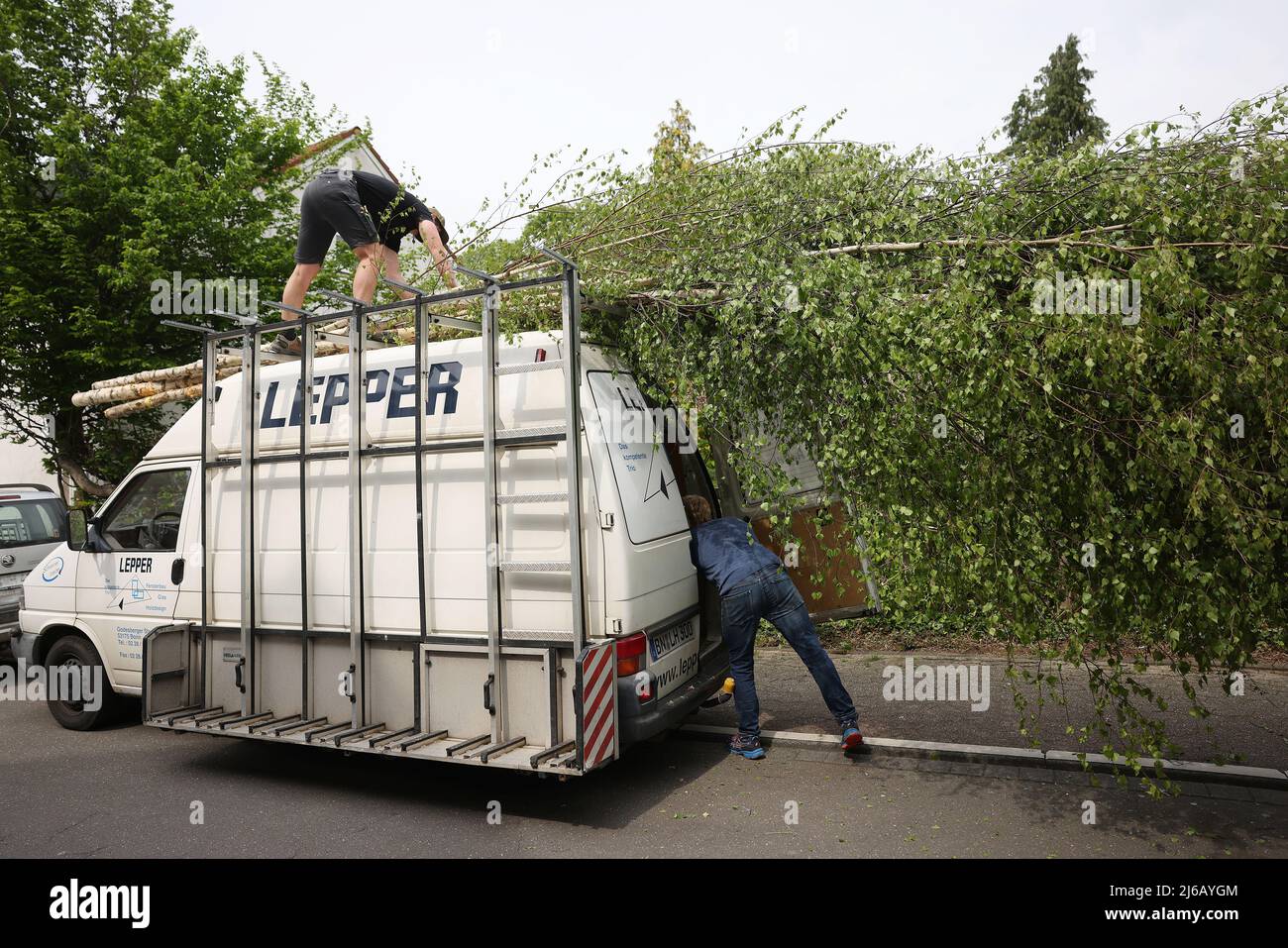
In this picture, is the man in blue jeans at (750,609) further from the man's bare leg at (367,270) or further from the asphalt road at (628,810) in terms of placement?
the man's bare leg at (367,270)

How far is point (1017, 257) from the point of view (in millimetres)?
3971

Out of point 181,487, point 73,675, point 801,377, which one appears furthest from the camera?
point 73,675

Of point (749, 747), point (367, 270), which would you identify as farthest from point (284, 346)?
point (749, 747)

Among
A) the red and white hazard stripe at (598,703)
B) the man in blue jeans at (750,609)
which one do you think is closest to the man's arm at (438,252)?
the man in blue jeans at (750,609)

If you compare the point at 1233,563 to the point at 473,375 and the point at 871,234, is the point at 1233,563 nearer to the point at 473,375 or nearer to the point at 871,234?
the point at 871,234

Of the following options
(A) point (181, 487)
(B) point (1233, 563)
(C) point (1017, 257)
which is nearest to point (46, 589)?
(A) point (181, 487)

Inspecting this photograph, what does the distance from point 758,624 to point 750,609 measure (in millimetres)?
Result: 167

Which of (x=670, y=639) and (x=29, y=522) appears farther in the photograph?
(x=29, y=522)

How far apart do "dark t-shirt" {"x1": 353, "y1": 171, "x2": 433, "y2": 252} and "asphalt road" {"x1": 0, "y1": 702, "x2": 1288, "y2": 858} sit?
399 cm

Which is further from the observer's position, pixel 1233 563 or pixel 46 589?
pixel 46 589

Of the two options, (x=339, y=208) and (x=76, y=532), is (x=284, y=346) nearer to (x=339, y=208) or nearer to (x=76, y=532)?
(x=339, y=208)

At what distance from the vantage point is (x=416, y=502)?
518cm

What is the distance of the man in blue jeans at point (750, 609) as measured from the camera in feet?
18.4

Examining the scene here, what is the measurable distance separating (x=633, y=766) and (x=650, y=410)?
2.38 m
